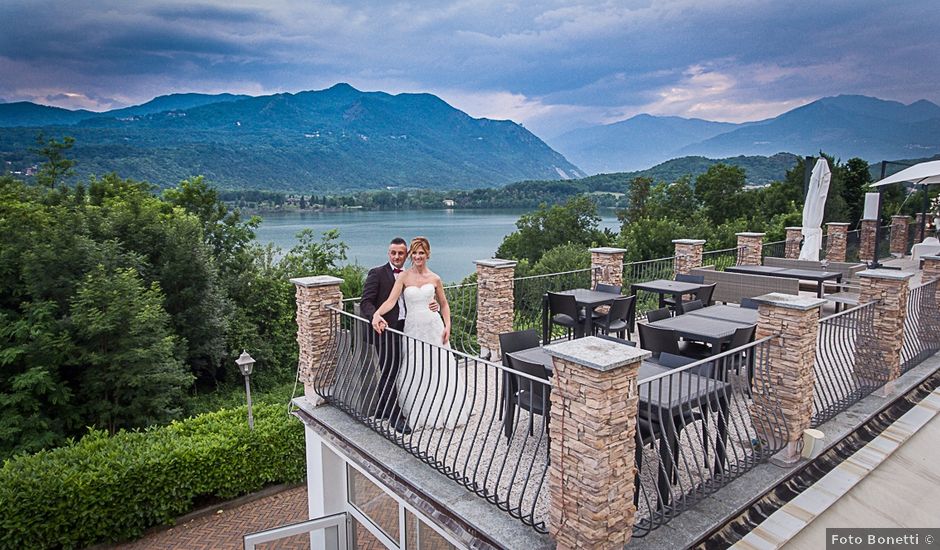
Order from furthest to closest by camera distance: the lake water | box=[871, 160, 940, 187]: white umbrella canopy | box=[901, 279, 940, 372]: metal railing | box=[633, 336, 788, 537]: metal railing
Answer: the lake water
box=[871, 160, 940, 187]: white umbrella canopy
box=[901, 279, 940, 372]: metal railing
box=[633, 336, 788, 537]: metal railing

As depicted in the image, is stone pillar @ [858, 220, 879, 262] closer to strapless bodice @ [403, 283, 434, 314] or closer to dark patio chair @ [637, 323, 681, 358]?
dark patio chair @ [637, 323, 681, 358]

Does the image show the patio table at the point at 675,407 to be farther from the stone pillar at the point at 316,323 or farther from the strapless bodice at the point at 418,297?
the stone pillar at the point at 316,323

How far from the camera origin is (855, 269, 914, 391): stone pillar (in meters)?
5.82

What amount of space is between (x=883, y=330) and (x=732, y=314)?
1538 millimetres

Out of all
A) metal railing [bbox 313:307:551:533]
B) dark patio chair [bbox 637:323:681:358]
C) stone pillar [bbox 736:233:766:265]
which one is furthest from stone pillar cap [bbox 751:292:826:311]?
stone pillar [bbox 736:233:766:265]

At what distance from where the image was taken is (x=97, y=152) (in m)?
42.1

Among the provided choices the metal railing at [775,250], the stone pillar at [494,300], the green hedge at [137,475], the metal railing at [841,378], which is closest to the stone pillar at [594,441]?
the metal railing at [841,378]

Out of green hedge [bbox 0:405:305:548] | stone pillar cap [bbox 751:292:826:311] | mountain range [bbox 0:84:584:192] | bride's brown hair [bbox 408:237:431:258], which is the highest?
mountain range [bbox 0:84:584:192]

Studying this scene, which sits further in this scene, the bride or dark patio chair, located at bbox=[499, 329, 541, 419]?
dark patio chair, located at bbox=[499, 329, 541, 419]

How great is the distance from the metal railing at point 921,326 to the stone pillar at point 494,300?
4.88 metres

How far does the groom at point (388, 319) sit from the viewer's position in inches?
201

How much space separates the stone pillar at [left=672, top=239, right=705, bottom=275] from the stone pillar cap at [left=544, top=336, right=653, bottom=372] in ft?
27.8

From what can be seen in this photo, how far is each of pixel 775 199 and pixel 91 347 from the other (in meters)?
30.8

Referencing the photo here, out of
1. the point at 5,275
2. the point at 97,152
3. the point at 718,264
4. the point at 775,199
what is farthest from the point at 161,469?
the point at 97,152
